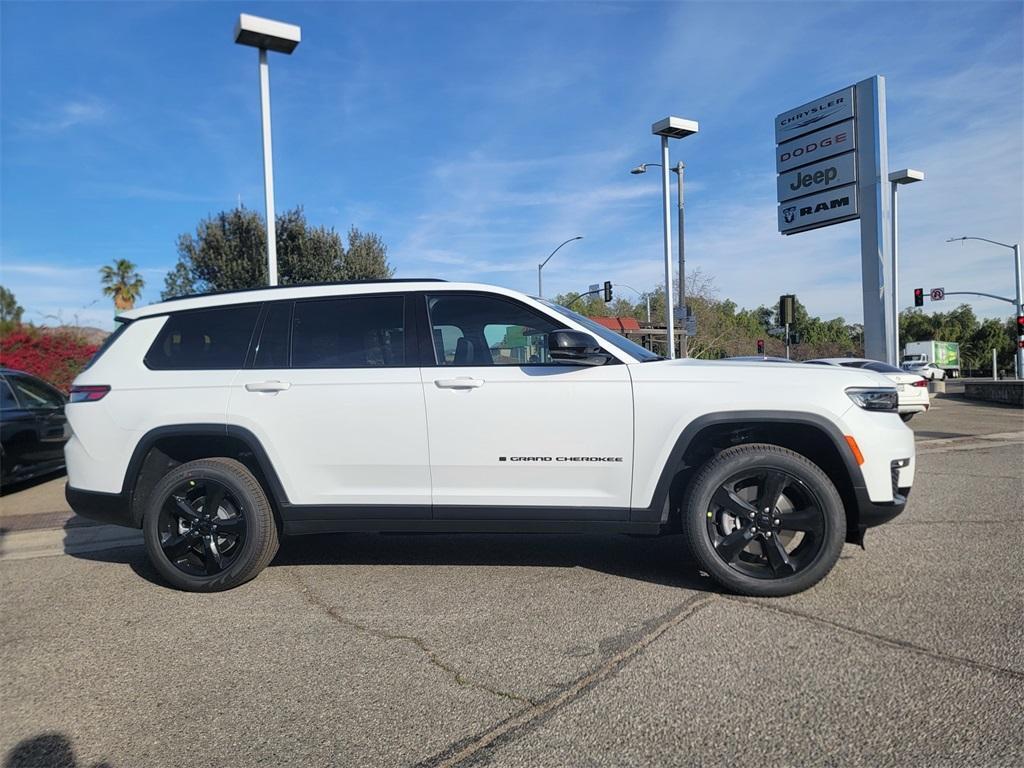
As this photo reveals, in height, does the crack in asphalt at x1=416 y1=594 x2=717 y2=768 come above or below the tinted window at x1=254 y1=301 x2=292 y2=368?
below

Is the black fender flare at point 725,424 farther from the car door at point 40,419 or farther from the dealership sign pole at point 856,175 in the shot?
the dealership sign pole at point 856,175

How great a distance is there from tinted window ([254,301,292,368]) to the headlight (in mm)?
3329

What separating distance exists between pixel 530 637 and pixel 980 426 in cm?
1431

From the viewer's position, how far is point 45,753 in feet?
8.44

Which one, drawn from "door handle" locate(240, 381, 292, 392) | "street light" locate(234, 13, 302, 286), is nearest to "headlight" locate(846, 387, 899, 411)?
"door handle" locate(240, 381, 292, 392)

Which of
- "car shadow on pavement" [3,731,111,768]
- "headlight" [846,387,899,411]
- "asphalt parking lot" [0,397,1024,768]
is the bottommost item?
"car shadow on pavement" [3,731,111,768]

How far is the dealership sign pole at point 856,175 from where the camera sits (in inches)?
586

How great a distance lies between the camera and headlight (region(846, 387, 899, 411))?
3877 mm

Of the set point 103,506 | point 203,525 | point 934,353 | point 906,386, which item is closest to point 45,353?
point 103,506

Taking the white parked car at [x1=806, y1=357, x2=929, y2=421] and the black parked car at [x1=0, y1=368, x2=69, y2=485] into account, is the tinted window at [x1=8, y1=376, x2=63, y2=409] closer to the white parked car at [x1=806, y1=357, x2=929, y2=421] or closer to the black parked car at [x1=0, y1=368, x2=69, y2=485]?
the black parked car at [x1=0, y1=368, x2=69, y2=485]

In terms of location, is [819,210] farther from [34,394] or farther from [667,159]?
[34,394]

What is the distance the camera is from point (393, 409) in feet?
13.6

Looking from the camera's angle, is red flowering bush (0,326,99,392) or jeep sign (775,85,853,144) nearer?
jeep sign (775,85,853,144)

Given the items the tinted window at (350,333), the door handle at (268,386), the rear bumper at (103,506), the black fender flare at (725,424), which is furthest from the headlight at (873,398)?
the rear bumper at (103,506)
